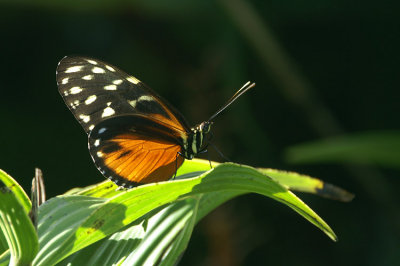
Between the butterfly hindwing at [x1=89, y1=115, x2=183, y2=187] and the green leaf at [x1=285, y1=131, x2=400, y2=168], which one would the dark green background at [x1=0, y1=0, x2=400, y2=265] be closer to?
the green leaf at [x1=285, y1=131, x2=400, y2=168]

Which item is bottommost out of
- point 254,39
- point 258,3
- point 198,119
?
point 198,119

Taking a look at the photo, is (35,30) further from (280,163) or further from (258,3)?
(280,163)

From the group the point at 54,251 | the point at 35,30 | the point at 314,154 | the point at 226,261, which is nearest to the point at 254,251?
the point at 226,261

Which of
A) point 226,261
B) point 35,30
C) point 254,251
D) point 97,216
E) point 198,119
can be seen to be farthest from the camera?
point 35,30

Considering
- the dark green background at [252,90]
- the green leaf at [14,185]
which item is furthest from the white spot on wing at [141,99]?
the dark green background at [252,90]

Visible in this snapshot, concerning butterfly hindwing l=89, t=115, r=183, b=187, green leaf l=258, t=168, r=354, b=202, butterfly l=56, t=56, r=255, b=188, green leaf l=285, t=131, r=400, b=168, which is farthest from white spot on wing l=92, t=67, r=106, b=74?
green leaf l=285, t=131, r=400, b=168

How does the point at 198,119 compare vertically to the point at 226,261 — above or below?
above
